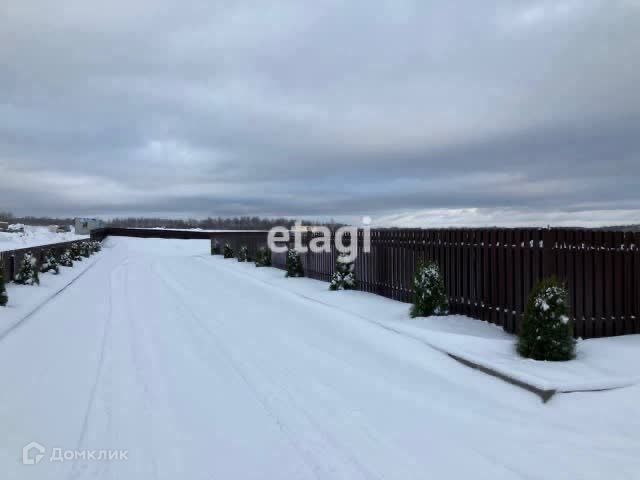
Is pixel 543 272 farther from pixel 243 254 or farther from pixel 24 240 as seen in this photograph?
pixel 24 240

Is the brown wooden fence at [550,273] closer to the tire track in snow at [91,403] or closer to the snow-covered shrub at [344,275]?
the snow-covered shrub at [344,275]

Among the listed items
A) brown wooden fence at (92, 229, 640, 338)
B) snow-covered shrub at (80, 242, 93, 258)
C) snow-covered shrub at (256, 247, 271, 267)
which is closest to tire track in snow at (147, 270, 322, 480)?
brown wooden fence at (92, 229, 640, 338)

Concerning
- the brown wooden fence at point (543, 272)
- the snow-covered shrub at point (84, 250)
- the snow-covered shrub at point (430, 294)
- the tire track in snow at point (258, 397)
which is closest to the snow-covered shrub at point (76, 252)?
the snow-covered shrub at point (84, 250)

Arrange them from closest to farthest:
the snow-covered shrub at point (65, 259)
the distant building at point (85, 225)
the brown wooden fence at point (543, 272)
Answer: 1. the brown wooden fence at point (543, 272)
2. the snow-covered shrub at point (65, 259)
3. the distant building at point (85, 225)

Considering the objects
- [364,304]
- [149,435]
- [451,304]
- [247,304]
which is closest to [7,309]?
[247,304]

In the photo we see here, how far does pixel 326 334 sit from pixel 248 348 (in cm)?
177

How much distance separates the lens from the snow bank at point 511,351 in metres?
5.88

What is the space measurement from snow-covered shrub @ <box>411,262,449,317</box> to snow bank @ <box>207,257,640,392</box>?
0.22 metres

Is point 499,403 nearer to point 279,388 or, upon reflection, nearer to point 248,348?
point 279,388

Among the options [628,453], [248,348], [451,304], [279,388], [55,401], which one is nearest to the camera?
[628,453]

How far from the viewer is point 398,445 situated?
4.45 meters

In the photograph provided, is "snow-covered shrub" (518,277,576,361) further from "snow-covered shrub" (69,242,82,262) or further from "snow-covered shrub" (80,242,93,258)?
"snow-covered shrub" (80,242,93,258)

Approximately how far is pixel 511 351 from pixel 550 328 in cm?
77

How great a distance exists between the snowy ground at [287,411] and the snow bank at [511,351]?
0.16m
